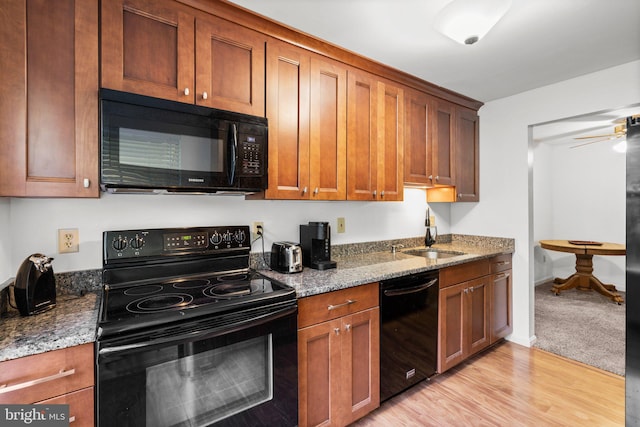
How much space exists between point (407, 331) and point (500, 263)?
4.48 feet

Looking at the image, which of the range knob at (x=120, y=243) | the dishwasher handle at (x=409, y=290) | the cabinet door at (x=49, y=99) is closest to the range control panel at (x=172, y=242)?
the range knob at (x=120, y=243)

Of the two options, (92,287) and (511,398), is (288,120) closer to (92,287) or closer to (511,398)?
(92,287)

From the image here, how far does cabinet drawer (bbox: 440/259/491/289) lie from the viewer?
2291 millimetres

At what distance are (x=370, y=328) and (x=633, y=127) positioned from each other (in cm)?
160

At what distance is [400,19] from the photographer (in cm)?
174

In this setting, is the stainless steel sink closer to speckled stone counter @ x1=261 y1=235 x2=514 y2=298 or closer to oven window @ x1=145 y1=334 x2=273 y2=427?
speckled stone counter @ x1=261 y1=235 x2=514 y2=298

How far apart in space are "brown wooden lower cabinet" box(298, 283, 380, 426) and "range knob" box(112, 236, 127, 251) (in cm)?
96

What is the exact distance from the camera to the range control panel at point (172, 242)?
157cm

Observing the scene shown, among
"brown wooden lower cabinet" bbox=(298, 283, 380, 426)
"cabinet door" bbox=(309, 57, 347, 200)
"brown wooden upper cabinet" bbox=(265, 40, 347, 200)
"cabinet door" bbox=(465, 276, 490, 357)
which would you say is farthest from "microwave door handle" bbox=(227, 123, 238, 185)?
"cabinet door" bbox=(465, 276, 490, 357)

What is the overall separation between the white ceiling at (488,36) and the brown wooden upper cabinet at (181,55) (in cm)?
21

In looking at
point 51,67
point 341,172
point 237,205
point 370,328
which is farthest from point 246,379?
point 51,67

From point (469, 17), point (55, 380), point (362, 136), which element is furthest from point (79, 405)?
point (469, 17)

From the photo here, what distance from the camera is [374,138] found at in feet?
7.48

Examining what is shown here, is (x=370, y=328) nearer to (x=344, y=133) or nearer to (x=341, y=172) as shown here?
(x=341, y=172)
